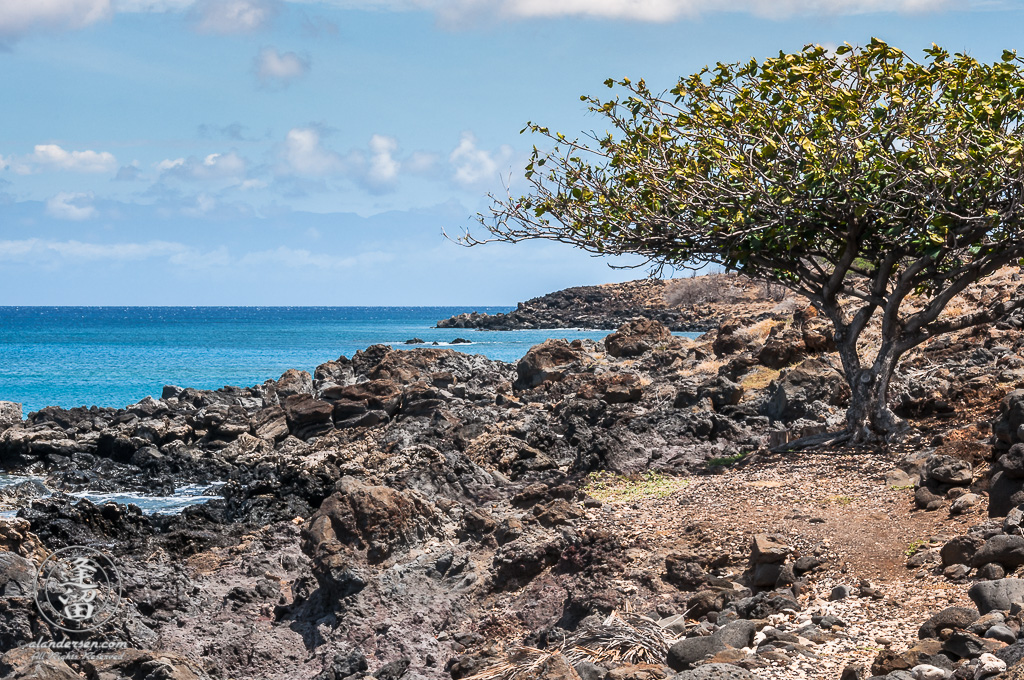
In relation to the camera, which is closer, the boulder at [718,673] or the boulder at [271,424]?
the boulder at [718,673]

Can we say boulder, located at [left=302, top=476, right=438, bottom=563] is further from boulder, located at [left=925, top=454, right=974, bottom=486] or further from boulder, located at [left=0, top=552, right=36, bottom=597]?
boulder, located at [left=925, top=454, right=974, bottom=486]

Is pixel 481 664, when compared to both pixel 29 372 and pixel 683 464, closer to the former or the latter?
pixel 683 464

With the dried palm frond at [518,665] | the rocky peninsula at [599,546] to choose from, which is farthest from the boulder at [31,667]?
the dried palm frond at [518,665]

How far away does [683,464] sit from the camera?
1460 centimetres

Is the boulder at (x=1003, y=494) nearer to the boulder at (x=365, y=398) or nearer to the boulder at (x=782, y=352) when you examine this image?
the boulder at (x=782, y=352)

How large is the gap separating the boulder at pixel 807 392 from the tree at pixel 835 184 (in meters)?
2.39

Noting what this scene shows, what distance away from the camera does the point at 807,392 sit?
54.3 ft

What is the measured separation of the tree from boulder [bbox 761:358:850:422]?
7.85 feet

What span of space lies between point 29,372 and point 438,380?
131 feet

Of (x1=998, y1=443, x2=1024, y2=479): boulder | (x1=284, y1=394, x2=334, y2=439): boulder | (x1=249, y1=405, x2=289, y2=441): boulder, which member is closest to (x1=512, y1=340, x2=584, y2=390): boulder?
(x1=284, y1=394, x2=334, y2=439): boulder

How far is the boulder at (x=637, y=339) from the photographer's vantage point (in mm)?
31234

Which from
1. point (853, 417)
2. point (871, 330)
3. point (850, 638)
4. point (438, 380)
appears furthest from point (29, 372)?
point (850, 638)

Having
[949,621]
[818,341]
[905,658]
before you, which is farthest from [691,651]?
[818,341]

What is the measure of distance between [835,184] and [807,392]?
5320 millimetres
